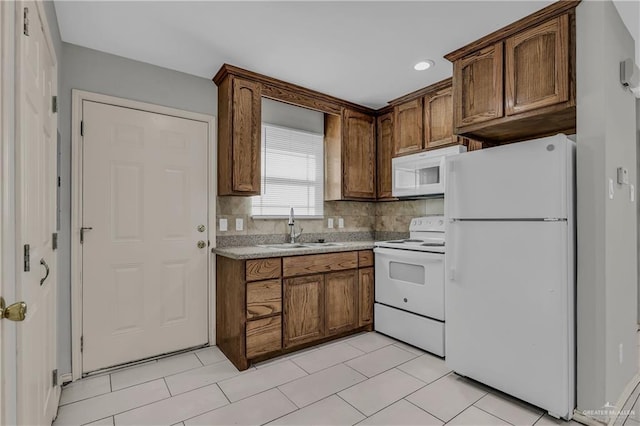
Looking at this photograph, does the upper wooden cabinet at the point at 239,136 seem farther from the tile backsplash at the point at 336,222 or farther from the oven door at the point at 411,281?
the oven door at the point at 411,281

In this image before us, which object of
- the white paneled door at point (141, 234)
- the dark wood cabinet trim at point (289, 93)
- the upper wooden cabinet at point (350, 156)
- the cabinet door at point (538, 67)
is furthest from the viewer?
the upper wooden cabinet at point (350, 156)

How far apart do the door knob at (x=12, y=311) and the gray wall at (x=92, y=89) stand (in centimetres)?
165

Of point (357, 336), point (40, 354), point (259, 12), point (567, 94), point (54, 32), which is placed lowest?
point (357, 336)

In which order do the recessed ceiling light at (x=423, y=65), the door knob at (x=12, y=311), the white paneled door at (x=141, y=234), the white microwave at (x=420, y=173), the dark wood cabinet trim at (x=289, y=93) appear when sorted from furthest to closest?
1. the white microwave at (x=420, y=173)
2. the dark wood cabinet trim at (x=289, y=93)
3. the recessed ceiling light at (x=423, y=65)
4. the white paneled door at (x=141, y=234)
5. the door knob at (x=12, y=311)

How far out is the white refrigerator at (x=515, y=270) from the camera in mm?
1866

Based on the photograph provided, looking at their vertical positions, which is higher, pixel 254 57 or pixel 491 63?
pixel 254 57

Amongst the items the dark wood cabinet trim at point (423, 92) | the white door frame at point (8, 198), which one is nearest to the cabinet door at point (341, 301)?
the dark wood cabinet trim at point (423, 92)

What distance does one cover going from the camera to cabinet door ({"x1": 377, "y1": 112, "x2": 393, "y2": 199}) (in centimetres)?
370

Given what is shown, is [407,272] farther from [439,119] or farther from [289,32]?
[289,32]

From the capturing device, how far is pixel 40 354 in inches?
58.1

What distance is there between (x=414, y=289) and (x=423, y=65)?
1.91 m

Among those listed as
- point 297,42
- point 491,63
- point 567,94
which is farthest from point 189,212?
point 567,94

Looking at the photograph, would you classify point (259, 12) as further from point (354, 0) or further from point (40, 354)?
point (40, 354)

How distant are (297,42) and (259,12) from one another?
40 centimetres
